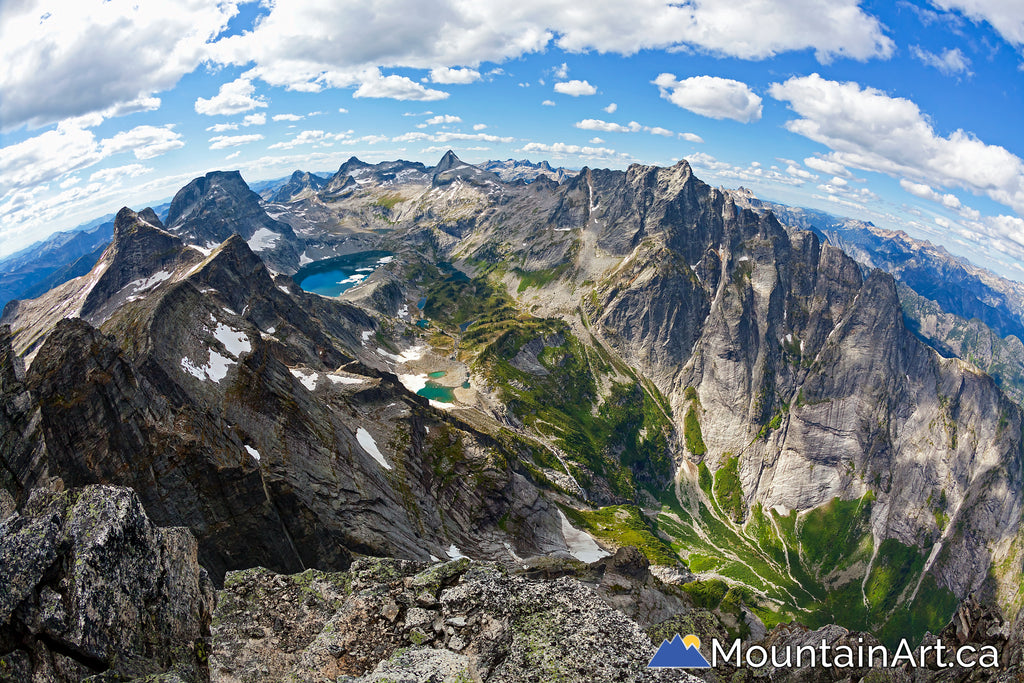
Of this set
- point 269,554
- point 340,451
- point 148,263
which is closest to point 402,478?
point 340,451

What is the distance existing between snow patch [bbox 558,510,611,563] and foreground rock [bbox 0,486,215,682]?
9742cm

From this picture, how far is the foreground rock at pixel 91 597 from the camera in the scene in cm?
1725

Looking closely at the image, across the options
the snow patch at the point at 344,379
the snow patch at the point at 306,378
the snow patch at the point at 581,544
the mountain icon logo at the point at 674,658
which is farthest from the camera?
the snow patch at the point at 581,544

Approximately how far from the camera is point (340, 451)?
221 ft

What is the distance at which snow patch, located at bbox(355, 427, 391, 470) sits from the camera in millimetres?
82688

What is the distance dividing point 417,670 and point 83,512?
1568cm

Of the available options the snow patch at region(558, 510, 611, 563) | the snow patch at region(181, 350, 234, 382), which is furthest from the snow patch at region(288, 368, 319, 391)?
the snow patch at region(558, 510, 611, 563)

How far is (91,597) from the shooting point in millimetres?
18672

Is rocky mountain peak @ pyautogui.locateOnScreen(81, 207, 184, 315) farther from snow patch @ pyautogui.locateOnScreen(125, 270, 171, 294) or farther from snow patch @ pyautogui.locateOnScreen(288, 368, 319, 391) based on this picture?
snow patch @ pyautogui.locateOnScreen(288, 368, 319, 391)

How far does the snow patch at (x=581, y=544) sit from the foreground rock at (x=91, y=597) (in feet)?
320

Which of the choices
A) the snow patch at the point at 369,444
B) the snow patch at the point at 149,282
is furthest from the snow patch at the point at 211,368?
the snow patch at the point at 149,282

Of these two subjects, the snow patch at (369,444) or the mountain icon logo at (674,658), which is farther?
the snow patch at (369,444)

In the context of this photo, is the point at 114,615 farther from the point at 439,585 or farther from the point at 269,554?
the point at 269,554

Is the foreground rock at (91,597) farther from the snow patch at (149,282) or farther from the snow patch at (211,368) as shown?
the snow patch at (149,282)
